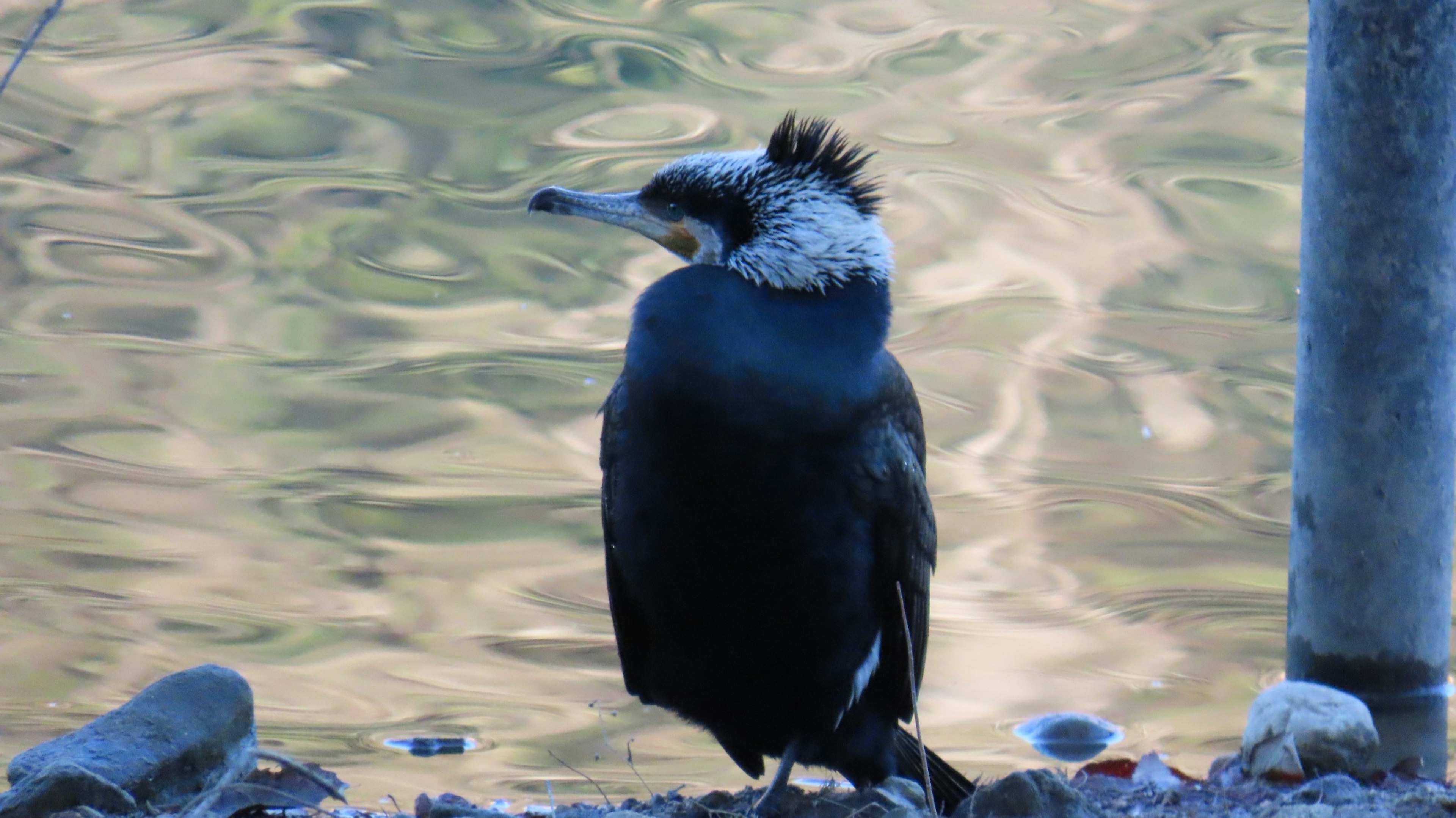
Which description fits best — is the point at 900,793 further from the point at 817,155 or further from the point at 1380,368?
the point at 1380,368

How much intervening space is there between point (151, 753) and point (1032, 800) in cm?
182

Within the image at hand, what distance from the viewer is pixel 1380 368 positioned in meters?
4.55

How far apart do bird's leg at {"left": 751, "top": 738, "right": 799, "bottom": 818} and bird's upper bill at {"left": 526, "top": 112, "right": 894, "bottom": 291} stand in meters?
1.05

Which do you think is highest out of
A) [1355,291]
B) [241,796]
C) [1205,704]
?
[1355,291]

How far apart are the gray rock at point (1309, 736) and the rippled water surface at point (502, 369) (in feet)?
1.64

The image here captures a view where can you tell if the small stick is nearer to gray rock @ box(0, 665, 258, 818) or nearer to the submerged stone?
the submerged stone

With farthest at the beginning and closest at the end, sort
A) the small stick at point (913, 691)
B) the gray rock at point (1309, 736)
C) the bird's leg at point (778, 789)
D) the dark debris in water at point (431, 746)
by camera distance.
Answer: the dark debris in water at point (431, 746) < the gray rock at point (1309, 736) < the bird's leg at point (778, 789) < the small stick at point (913, 691)

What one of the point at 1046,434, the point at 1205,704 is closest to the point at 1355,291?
the point at 1205,704

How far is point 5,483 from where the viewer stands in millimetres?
6480

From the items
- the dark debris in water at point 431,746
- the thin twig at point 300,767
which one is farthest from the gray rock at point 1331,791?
the dark debris in water at point 431,746

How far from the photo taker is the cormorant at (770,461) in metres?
3.33

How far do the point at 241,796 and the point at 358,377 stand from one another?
4.21 metres

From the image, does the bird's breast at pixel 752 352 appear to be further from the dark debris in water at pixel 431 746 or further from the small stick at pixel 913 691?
the dark debris in water at pixel 431 746

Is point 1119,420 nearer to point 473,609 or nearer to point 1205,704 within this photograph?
point 1205,704
